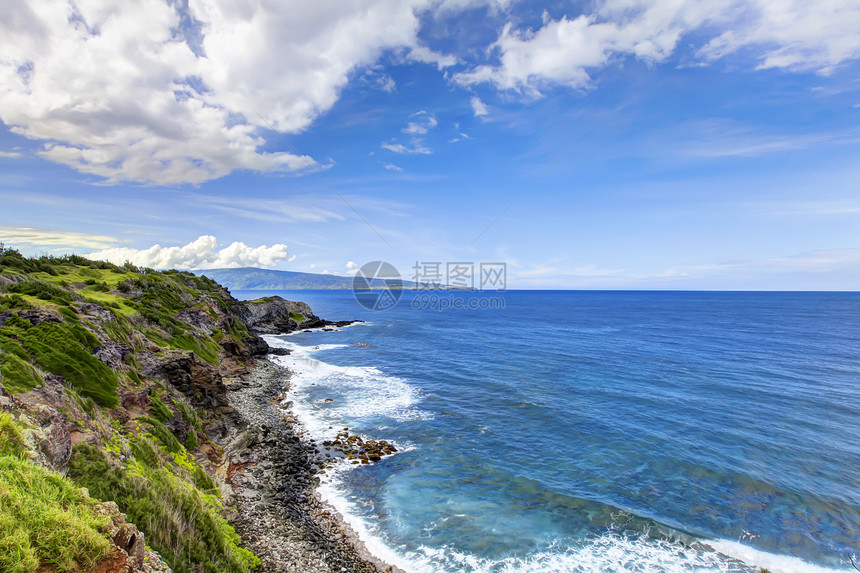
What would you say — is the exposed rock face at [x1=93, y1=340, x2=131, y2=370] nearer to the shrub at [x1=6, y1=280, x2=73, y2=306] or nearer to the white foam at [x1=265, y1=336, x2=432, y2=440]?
the shrub at [x1=6, y1=280, x2=73, y2=306]

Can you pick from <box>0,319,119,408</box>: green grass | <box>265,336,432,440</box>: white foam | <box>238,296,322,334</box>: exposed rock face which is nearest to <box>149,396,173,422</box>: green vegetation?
<box>0,319,119,408</box>: green grass

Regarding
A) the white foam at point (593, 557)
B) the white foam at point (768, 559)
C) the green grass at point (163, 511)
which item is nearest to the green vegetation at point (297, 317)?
the white foam at point (593, 557)

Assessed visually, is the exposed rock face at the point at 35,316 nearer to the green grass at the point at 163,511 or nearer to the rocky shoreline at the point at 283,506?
the green grass at the point at 163,511

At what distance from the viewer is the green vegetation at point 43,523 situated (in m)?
5.03

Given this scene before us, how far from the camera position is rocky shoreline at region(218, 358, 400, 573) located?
1505cm

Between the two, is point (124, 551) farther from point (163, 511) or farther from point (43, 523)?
point (163, 511)

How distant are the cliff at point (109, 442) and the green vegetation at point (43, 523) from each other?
18mm

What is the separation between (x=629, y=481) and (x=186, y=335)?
1498 inches

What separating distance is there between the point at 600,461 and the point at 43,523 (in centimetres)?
2601

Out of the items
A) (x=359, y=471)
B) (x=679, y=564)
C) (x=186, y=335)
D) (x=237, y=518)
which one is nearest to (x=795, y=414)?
(x=679, y=564)

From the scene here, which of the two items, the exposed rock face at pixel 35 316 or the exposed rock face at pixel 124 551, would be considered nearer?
the exposed rock face at pixel 124 551

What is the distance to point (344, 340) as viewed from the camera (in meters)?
73.8

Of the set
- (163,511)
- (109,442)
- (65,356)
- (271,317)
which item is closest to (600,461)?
(163,511)

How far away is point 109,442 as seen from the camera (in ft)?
39.3
